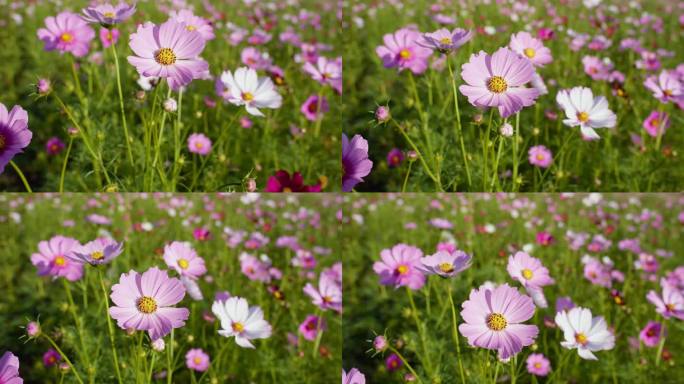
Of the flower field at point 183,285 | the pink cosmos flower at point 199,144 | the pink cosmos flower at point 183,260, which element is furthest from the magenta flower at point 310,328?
the pink cosmos flower at point 199,144

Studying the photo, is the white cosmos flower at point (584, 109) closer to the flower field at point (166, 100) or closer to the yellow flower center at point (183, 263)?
the flower field at point (166, 100)

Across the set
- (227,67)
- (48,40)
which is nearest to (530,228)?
(227,67)

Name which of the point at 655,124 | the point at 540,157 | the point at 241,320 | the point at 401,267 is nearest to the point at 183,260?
the point at 241,320

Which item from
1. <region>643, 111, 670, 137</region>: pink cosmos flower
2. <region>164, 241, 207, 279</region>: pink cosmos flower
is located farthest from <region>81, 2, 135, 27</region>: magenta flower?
<region>643, 111, 670, 137</region>: pink cosmos flower

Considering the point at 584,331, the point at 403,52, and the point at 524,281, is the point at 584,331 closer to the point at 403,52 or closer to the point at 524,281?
the point at 524,281

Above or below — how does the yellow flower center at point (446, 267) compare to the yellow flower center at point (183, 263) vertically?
above

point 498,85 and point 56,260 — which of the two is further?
point 56,260
